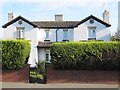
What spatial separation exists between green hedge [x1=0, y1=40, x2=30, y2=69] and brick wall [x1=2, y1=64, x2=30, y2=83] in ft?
1.24

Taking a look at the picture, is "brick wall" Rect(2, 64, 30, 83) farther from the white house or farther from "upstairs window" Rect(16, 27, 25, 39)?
"upstairs window" Rect(16, 27, 25, 39)

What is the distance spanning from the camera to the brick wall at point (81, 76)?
2661 centimetres

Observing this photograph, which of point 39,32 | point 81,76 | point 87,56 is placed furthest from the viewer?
point 39,32

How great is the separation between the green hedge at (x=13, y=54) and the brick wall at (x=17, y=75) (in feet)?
1.24

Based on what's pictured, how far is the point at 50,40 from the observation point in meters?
46.0

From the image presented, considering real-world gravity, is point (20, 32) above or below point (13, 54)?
above

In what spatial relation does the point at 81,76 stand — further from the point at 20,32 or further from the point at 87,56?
the point at 20,32

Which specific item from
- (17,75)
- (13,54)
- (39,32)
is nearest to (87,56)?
(17,75)

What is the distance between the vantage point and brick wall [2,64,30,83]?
88.6 feet

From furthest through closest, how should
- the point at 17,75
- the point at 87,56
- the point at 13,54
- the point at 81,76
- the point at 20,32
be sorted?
1. the point at 20,32
2. the point at 13,54
3. the point at 17,75
4. the point at 87,56
5. the point at 81,76

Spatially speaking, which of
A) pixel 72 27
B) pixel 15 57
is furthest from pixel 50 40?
pixel 15 57

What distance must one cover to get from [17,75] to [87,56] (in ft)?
19.5

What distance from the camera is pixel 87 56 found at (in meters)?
27.0

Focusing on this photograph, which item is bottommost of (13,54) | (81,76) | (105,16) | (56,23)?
(81,76)
